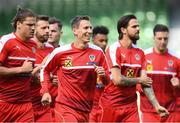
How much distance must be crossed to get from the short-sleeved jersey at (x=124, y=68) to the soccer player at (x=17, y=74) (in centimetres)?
124

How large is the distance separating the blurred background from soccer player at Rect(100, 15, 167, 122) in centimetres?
891

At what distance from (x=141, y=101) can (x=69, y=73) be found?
211 cm

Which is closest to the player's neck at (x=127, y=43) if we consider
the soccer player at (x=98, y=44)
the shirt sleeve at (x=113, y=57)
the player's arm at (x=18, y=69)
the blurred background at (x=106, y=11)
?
the shirt sleeve at (x=113, y=57)

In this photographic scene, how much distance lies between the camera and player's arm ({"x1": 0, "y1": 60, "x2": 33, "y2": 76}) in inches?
412

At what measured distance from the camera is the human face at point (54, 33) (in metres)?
13.6

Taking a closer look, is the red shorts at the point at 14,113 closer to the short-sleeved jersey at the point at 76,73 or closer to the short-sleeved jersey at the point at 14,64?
the short-sleeved jersey at the point at 14,64

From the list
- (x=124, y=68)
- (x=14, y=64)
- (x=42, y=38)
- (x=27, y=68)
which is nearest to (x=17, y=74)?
(x=14, y=64)

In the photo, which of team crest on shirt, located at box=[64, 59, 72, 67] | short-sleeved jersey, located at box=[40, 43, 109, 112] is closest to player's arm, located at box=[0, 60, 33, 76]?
short-sleeved jersey, located at box=[40, 43, 109, 112]

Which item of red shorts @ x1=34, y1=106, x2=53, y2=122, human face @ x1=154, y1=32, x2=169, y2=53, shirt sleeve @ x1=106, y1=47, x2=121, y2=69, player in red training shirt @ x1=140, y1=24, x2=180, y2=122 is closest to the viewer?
shirt sleeve @ x1=106, y1=47, x2=121, y2=69

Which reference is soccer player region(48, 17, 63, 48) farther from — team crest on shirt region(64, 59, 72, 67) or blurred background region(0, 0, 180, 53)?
blurred background region(0, 0, 180, 53)

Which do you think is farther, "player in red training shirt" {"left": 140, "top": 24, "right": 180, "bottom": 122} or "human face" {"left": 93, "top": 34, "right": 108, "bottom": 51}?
"human face" {"left": 93, "top": 34, "right": 108, "bottom": 51}

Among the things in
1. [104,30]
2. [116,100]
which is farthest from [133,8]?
[116,100]

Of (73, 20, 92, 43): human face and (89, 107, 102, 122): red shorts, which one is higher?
(73, 20, 92, 43): human face

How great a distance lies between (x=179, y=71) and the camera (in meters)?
13.1
